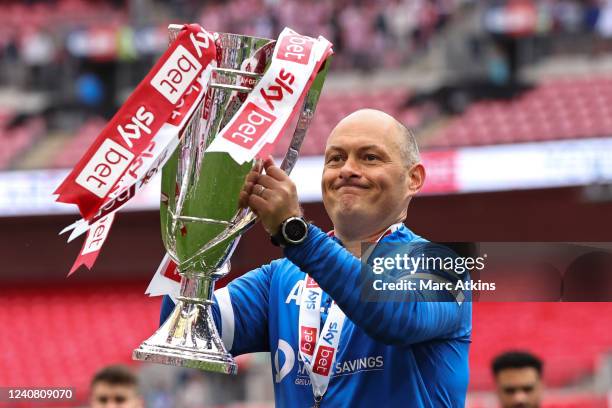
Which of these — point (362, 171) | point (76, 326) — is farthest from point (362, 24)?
point (362, 171)

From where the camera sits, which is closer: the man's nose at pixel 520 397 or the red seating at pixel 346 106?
the man's nose at pixel 520 397

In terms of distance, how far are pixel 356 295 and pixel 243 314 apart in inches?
19.4

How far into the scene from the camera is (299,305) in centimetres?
224

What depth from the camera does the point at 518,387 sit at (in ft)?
11.1

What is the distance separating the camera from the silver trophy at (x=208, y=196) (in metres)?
2.03

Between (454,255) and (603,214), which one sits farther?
(603,214)

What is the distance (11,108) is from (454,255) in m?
11.1

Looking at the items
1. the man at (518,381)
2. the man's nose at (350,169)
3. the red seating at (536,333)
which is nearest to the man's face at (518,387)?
the man at (518,381)

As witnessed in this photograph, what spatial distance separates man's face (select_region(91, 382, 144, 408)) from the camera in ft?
11.4

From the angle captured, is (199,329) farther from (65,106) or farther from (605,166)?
(65,106)

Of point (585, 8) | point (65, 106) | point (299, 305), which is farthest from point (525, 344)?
point (299, 305)

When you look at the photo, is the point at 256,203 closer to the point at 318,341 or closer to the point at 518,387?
the point at 318,341

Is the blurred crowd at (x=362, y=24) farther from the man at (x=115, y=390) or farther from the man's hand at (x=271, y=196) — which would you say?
the man's hand at (x=271, y=196)

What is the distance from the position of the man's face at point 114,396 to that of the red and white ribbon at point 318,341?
1.41 meters
